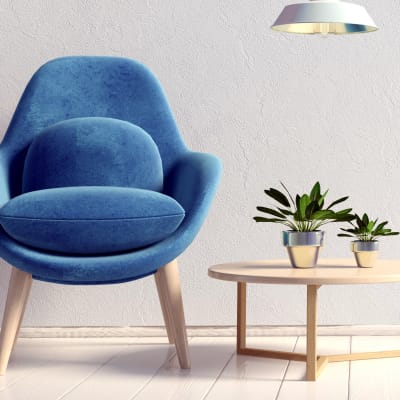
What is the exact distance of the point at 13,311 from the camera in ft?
7.33

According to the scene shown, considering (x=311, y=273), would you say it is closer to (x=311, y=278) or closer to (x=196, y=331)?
(x=311, y=278)

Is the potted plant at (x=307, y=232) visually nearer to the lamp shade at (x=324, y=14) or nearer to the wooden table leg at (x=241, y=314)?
the wooden table leg at (x=241, y=314)

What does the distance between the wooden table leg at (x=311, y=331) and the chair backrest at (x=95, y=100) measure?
723 mm

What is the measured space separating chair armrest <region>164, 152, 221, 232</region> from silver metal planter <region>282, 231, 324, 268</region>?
24 centimetres

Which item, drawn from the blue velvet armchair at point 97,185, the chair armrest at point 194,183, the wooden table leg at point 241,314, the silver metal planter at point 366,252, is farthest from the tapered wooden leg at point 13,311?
the silver metal planter at point 366,252

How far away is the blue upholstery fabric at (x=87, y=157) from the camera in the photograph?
2.48 meters

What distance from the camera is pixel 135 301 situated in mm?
2902

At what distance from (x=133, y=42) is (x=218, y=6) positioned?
0.32 metres

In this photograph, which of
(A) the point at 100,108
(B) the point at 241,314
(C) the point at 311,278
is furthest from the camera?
(A) the point at 100,108

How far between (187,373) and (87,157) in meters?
0.71

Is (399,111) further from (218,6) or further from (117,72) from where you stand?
(117,72)

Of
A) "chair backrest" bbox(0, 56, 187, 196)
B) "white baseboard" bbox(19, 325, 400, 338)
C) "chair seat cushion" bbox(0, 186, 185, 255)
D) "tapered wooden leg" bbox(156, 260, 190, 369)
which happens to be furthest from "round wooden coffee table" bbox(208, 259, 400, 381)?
Answer: "chair backrest" bbox(0, 56, 187, 196)

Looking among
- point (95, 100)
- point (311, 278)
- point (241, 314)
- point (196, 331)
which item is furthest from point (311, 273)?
point (95, 100)

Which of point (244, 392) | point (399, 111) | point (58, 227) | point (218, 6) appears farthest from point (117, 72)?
point (244, 392)
